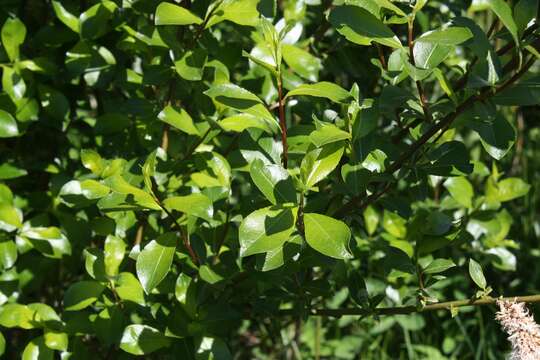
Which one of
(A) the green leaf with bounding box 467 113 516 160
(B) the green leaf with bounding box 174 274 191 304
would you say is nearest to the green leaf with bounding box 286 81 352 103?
(A) the green leaf with bounding box 467 113 516 160

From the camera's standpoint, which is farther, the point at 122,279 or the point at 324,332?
the point at 324,332

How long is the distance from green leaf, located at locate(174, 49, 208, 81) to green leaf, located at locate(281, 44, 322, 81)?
0.67 ft

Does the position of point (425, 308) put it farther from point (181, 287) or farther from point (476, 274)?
point (181, 287)

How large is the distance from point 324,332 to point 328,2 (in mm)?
1480

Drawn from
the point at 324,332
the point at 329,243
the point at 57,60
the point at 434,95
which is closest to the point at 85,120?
the point at 57,60

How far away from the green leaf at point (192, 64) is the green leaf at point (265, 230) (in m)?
0.38

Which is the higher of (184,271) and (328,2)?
(328,2)

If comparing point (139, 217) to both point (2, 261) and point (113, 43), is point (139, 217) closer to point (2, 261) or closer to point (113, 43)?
point (2, 261)

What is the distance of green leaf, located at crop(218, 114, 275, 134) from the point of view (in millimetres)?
1419

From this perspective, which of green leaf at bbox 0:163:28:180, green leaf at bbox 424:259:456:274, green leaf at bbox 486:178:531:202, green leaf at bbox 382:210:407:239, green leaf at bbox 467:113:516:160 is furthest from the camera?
green leaf at bbox 486:178:531:202

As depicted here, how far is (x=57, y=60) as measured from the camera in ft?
5.97

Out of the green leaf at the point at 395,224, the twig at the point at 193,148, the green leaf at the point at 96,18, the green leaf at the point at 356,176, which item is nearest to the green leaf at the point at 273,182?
the green leaf at the point at 356,176

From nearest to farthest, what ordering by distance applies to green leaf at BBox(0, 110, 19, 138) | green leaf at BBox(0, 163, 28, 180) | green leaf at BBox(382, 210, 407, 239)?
green leaf at BBox(0, 110, 19, 138) → green leaf at BBox(0, 163, 28, 180) → green leaf at BBox(382, 210, 407, 239)

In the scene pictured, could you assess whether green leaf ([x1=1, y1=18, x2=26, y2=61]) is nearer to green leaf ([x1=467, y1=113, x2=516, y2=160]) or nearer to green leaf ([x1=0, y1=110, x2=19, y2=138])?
green leaf ([x1=0, y1=110, x2=19, y2=138])
